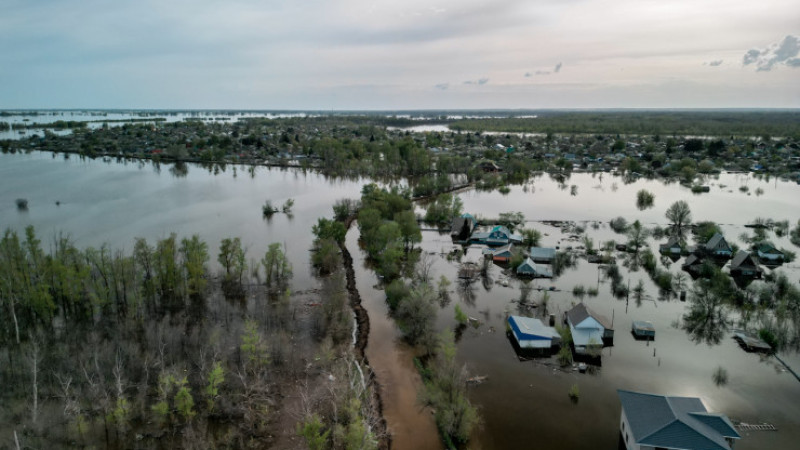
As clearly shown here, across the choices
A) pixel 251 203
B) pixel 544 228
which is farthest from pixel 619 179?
pixel 251 203

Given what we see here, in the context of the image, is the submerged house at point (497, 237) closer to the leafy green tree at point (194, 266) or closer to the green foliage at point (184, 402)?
the leafy green tree at point (194, 266)

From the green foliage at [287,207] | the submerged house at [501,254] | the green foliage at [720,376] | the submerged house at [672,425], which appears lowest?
the green foliage at [720,376]

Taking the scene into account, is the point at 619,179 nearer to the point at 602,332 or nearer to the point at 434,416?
the point at 602,332

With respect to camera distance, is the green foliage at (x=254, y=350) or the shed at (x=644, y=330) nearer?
the green foliage at (x=254, y=350)

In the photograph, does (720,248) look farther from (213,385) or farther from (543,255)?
(213,385)

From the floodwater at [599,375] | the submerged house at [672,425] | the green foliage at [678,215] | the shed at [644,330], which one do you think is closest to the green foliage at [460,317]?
the floodwater at [599,375]

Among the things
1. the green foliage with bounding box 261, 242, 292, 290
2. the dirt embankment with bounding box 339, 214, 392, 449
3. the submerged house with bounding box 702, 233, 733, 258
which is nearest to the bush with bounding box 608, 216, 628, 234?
the submerged house with bounding box 702, 233, 733, 258
